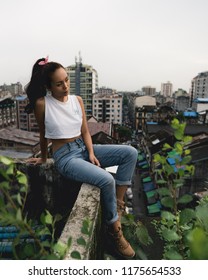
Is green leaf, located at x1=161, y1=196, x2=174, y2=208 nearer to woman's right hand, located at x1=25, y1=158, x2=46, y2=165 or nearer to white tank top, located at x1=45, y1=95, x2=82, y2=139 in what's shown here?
white tank top, located at x1=45, y1=95, x2=82, y2=139

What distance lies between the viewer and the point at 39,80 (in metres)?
2.46

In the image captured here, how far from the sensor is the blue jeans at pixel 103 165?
2160 mm

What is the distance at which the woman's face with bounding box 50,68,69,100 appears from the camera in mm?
2398

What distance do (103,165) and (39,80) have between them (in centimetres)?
102

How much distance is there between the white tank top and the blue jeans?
11cm

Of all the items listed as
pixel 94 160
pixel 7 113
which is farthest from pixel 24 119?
pixel 94 160

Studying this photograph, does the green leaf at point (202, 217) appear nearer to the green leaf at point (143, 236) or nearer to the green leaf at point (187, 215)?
the green leaf at point (187, 215)

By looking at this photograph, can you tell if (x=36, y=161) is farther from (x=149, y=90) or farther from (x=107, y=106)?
(x=149, y=90)

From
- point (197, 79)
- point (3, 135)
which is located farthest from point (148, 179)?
point (197, 79)

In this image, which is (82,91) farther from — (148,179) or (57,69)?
(57,69)

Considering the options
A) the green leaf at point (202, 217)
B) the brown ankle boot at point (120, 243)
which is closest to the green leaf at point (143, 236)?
the brown ankle boot at point (120, 243)

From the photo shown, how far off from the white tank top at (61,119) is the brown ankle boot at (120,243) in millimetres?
955

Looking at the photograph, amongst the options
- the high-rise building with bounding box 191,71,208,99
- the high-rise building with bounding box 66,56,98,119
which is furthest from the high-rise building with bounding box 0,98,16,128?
the high-rise building with bounding box 191,71,208,99
